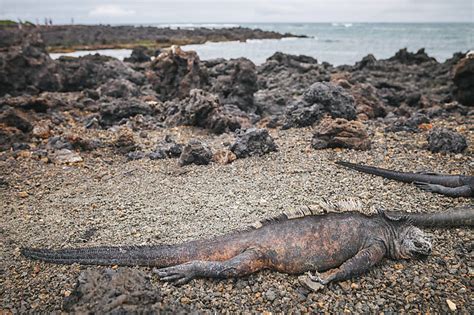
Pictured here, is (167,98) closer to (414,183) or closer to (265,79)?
(265,79)

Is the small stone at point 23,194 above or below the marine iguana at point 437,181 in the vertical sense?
below

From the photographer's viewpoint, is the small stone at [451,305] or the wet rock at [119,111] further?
the wet rock at [119,111]

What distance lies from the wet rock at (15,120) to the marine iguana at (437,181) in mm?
8194

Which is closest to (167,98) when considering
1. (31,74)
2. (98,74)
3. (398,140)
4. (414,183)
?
(98,74)

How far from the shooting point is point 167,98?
14672mm

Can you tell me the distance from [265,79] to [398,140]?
1055 centimetres

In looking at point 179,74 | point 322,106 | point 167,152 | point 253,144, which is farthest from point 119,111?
point 322,106

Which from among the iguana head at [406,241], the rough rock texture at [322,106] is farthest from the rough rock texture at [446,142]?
the iguana head at [406,241]

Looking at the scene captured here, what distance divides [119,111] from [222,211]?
711cm

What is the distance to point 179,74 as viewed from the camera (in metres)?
14.8

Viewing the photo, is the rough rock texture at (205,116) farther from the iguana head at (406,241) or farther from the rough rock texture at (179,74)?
the iguana head at (406,241)

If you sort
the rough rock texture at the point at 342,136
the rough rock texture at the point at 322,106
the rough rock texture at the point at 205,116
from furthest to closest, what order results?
the rough rock texture at the point at 205,116 → the rough rock texture at the point at 322,106 → the rough rock texture at the point at 342,136

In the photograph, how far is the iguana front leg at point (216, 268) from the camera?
12.4ft

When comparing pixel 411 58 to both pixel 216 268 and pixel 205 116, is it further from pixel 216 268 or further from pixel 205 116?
pixel 216 268
